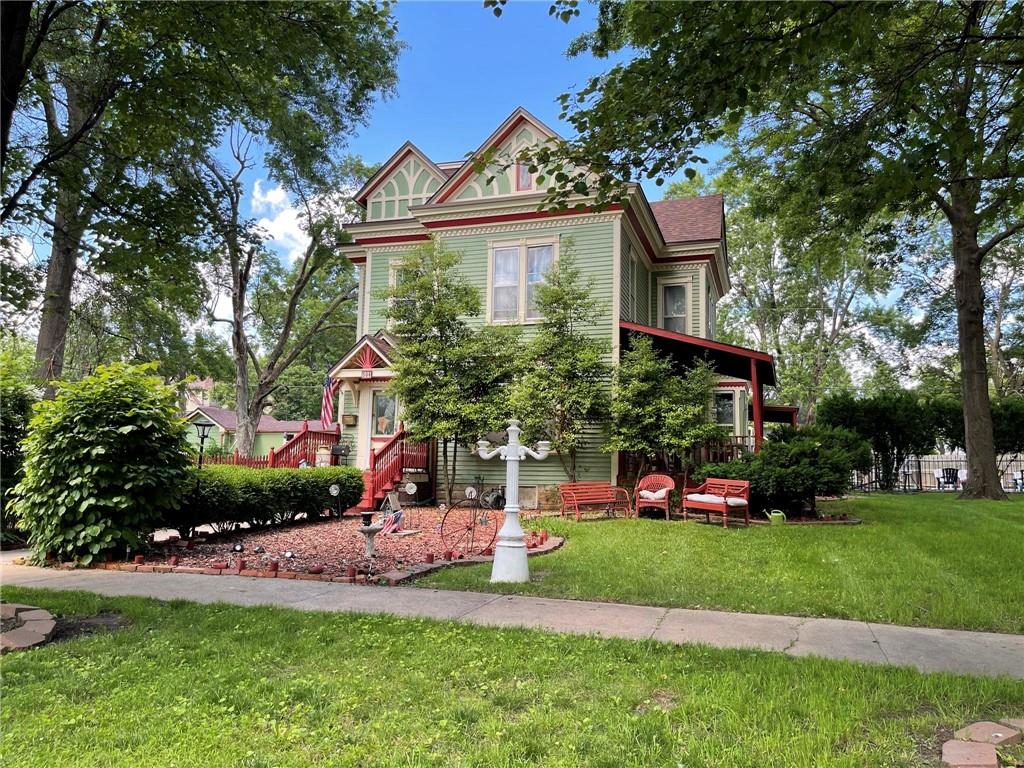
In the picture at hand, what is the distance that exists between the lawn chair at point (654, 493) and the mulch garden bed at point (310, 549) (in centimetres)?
413

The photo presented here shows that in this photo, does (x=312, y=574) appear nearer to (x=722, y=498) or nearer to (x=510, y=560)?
(x=510, y=560)

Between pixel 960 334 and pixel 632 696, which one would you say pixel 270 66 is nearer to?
pixel 632 696

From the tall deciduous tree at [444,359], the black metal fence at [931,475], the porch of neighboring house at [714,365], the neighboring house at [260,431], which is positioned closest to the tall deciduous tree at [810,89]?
the porch of neighboring house at [714,365]

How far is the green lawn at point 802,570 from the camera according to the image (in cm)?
585

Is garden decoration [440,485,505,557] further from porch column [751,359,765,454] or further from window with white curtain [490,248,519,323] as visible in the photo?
porch column [751,359,765,454]

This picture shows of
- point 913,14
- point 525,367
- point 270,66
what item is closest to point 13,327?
point 270,66

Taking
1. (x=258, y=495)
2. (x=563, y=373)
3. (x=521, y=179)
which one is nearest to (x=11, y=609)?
(x=258, y=495)

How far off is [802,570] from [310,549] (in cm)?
686

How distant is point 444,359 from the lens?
14078 millimetres

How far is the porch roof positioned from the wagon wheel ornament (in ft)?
18.1

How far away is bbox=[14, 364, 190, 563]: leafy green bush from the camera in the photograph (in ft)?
26.2

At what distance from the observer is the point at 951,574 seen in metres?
7.10

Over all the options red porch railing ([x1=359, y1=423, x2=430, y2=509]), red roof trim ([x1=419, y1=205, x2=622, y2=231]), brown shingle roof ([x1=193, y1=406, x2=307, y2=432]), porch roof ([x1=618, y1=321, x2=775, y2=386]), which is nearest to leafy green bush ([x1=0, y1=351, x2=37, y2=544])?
red porch railing ([x1=359, y1=423, x2=430, y2=509])

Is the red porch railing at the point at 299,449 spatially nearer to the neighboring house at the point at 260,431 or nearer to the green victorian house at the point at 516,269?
the green victorian house at the point at 516,269
